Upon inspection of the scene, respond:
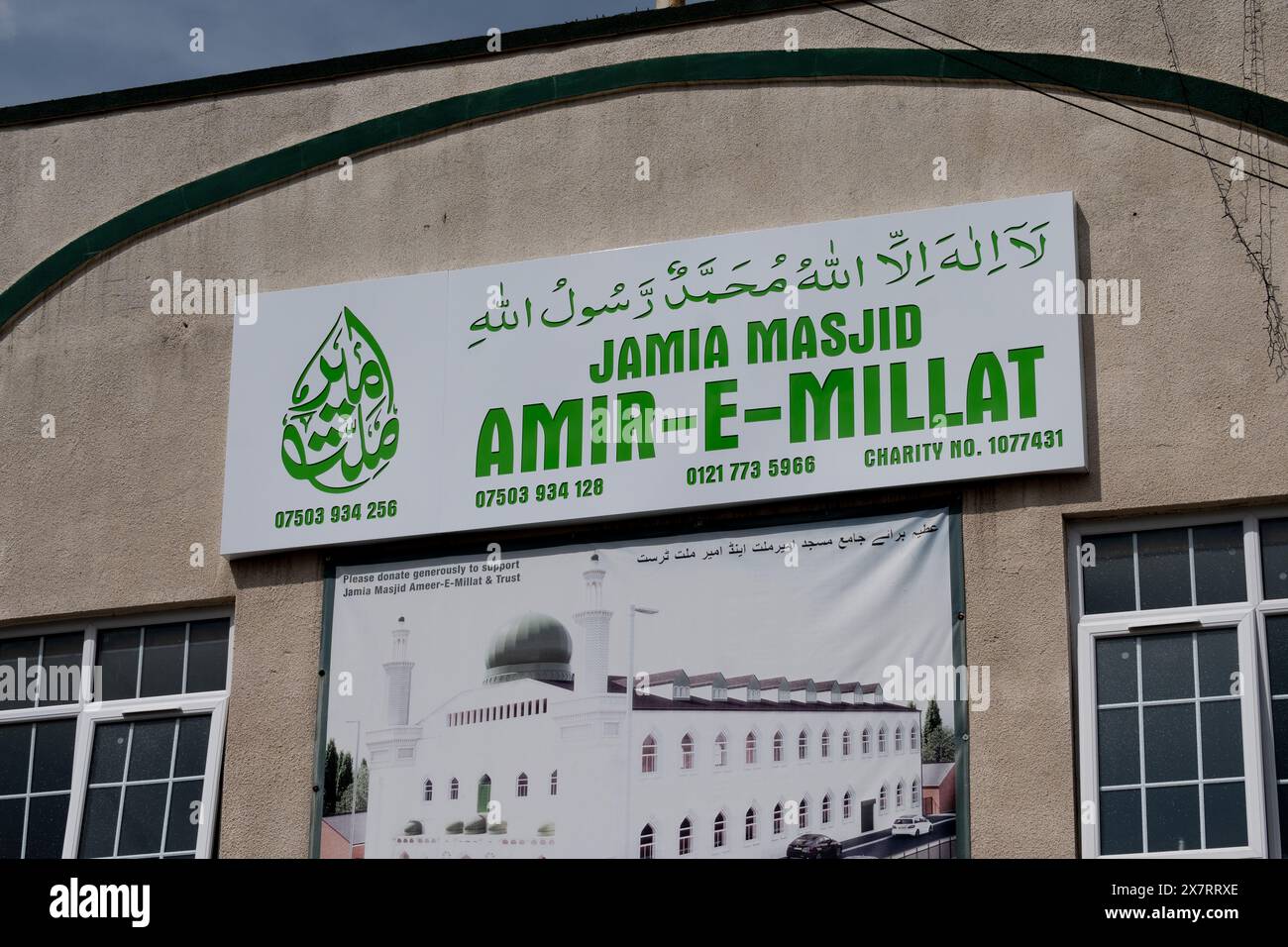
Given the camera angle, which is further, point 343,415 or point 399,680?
point 343,415

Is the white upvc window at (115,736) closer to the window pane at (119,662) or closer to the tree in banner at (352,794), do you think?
the window pane at (119,662)

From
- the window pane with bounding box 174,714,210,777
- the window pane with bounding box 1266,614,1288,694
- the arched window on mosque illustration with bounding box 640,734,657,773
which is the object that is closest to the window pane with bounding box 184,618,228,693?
the window pane with bounding box 174,714,210,777

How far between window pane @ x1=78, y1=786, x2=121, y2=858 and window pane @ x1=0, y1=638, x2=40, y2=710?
2.61ft

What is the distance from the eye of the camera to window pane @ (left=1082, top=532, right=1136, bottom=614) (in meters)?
9.63

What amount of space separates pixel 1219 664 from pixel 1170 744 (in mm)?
451

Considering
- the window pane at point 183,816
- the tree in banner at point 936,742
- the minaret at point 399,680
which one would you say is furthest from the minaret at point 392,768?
the tree in banner at point 936,742

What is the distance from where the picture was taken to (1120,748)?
9.34 m

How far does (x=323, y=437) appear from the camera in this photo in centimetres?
1121

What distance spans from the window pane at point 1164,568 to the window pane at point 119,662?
5.71m

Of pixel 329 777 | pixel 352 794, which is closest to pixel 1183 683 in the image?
pixel 352 794

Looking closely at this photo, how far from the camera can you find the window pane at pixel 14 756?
447 inches

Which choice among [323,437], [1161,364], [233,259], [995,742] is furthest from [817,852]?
[233,259]

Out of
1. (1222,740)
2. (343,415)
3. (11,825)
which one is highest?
(343,415)

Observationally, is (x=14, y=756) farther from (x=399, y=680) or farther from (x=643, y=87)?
(x=643, y=87)
